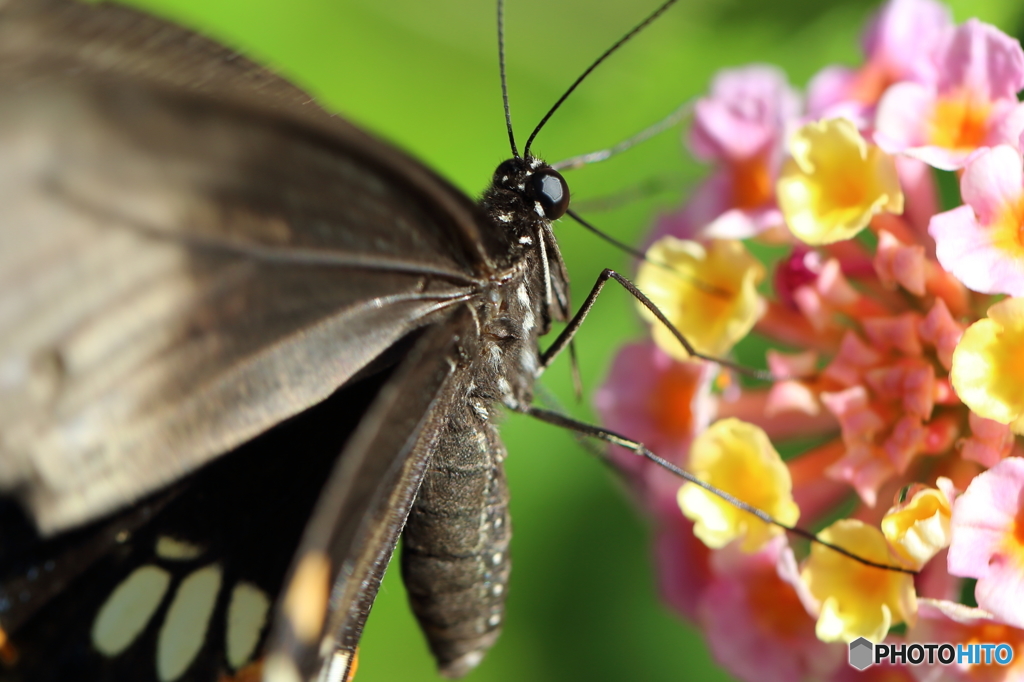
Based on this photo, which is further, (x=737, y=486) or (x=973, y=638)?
(x=737, y=486)

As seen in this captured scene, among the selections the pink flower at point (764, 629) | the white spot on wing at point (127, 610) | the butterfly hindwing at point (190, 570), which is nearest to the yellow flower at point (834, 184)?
the pink flower at point (764, 629)

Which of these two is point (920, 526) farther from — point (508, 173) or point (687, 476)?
point (508, 173)

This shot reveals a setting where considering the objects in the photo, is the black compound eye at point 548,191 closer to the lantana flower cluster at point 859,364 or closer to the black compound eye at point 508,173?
the black compound eye at point 508,173

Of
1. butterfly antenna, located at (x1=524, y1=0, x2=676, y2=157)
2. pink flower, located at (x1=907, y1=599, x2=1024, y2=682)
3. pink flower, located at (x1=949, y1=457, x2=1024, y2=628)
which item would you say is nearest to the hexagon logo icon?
pink flower, located at (x1=907, y1=599, x2=1024, y2=682)

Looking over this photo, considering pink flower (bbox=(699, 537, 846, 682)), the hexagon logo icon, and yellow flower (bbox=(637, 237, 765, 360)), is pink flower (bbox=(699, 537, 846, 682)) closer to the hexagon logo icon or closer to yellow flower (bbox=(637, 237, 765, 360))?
the hexagon logo icon

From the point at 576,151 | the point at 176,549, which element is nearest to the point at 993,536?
the point at 176,549

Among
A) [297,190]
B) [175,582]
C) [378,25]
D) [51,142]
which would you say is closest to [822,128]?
[297,190]
